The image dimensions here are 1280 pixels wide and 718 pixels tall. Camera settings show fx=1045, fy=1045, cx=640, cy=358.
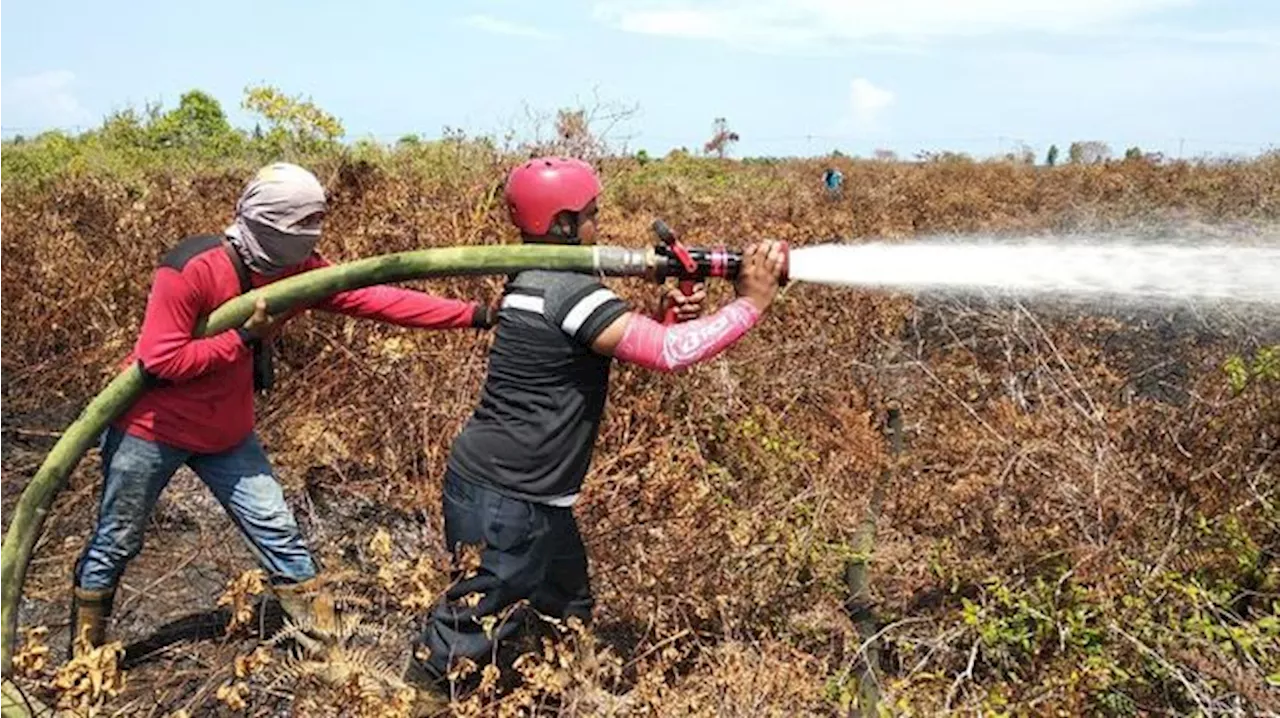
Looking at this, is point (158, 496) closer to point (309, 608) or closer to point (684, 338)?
point (309, 608)

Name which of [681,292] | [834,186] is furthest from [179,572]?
[834,186]

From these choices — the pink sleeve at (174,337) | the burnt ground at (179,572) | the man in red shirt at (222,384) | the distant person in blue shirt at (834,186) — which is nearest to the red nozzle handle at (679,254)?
the man in red shirt at (222,384)

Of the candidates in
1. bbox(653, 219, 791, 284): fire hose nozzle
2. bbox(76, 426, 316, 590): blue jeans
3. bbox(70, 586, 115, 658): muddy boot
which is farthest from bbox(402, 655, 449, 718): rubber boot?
bbox(653, 219, 791, 284): fire hose nozzle

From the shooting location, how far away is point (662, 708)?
9.70 ft

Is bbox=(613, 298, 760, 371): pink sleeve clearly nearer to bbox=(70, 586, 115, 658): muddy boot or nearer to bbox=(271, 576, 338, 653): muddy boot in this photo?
bbox=(271, 576, 338, 653): muddy boot

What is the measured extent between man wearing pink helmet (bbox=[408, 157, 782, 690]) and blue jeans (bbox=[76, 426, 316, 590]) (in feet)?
2.54

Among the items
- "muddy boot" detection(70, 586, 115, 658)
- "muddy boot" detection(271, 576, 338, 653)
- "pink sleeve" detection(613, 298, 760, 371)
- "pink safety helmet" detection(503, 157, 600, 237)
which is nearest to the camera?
"pink sleeve" detection(613, 298, 760, 371)

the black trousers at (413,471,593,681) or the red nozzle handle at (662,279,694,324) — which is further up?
the red nozzle handle at (662,279,694,324)

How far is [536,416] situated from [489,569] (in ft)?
1.55

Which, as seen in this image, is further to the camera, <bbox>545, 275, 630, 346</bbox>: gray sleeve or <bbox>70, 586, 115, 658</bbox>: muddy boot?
<bbox>70, 586, 115, 658</bbox>: muddy boot

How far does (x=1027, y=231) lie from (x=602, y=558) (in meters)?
8.93

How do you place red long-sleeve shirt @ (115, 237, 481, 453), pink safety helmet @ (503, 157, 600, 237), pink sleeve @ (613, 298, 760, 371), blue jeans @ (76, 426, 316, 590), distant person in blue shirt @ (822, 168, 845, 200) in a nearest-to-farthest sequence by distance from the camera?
pink sleeve @ (613, 298, 760, 371) < pink safety helmet @ (503, 157, 600, 237) < red long-sleeve shirt @ (115, 237, 481, 453) < blue jeans @ (76, 426, 316, 590) < distant person in blue shirt @ (822, 168, 845, 200)

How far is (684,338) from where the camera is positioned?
278cm

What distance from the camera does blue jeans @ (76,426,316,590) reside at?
3342 mm
